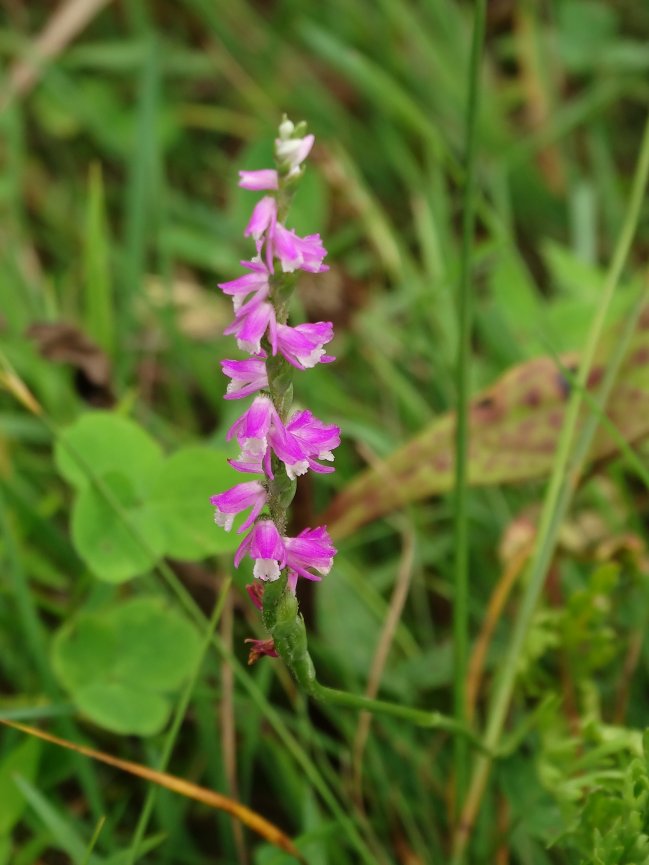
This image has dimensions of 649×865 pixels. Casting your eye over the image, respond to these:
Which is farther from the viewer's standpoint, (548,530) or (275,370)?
(548,530)

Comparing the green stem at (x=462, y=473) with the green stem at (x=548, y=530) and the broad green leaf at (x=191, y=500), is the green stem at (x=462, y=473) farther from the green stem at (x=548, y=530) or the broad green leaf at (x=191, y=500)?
the broad green leaf at (x=191, y=500)

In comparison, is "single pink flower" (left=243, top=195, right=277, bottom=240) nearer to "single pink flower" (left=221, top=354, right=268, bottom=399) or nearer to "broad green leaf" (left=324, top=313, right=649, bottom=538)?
"single pink flower" (left=221, top=354, right=268, bottom=399)

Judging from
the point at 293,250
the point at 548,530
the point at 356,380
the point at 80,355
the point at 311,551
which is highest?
the point at 293,250

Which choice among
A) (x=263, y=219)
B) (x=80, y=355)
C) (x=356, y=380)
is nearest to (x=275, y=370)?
(x=263, y=219)

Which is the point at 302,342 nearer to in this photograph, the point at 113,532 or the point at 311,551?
the point at 311,551

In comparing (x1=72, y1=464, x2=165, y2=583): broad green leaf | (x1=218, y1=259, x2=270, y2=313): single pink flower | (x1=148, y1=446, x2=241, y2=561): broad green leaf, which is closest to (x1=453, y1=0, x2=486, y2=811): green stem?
(x1=148, y1=446, x2=241, y2=561): broad green leaf

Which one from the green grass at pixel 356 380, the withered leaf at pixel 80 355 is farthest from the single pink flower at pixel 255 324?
the withered leaf at pixel 80 355
